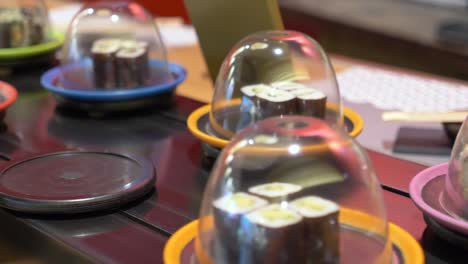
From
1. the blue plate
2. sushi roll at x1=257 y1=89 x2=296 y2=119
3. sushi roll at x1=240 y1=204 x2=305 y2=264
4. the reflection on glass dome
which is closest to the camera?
sushi roll at x1=240 y1=204 x2=305 y2=264

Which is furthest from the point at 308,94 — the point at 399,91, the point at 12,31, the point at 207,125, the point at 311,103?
the point at 12,31

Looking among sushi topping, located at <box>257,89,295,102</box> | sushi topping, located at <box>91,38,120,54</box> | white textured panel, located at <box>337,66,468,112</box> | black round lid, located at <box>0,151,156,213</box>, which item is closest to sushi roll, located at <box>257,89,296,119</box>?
sushi topping, located at <box>257,89,295,102</box>

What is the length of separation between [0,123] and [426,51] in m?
2.16

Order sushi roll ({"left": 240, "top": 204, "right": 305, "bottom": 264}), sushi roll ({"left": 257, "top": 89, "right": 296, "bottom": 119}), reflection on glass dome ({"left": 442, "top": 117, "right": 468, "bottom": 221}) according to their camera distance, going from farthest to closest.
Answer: sushi roll ({"left": 257, "top": 89, "right": 296, "bottom": 119}) → reflection on glass dome ({"left": 442, "top": 117, "right": 468, "bottom": 221}) → sushi roll ({"left": 240, "top": 204, "right": 305, "bottom": 264})

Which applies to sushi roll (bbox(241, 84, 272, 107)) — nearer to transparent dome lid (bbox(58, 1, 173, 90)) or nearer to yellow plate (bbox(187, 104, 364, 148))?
yellow plate (bbox(187, 104, 364, 148))

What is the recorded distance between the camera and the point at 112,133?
1.28 m

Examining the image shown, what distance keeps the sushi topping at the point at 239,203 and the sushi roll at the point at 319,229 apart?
0.13 feet

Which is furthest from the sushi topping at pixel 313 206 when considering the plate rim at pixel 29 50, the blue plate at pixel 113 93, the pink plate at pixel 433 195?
the plate rim at pixel 29 50

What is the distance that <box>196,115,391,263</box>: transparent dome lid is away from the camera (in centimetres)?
75

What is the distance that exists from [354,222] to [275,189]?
102 millimetres

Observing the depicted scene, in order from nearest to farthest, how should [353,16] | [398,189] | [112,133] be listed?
[398,189] < [112,133] < [353,16]

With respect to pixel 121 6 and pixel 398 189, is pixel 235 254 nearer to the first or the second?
pixel 398 189

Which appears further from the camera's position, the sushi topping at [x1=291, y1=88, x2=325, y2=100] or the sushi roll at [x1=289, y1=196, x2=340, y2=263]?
the sushi topping at [x1=291, y1=88, x2=325, y2=100]

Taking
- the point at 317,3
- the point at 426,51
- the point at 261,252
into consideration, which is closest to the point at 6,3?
the point at 261,252
